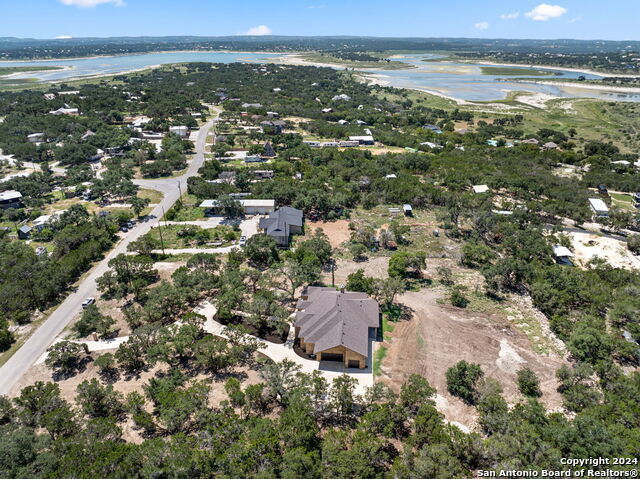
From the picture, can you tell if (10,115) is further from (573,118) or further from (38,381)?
(573,118)

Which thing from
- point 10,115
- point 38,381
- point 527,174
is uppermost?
point 10,115

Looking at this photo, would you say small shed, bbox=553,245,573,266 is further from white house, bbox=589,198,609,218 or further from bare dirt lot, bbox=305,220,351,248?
bare dirt lot, bbox=305,220,351,248

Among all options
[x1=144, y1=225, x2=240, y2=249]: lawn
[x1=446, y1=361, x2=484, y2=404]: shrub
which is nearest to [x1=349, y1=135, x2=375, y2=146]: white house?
[x1=144, y1=225, x2=240, y2=249]: lawn

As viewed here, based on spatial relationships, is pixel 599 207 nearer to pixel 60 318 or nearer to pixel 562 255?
pixel 562 255

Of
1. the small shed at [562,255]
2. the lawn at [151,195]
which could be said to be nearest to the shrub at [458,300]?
the small shed at [562,255]

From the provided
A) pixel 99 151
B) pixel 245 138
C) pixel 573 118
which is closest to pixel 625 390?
pixel 245 138

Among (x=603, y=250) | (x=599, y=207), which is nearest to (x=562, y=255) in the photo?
(x=603, y=250)
